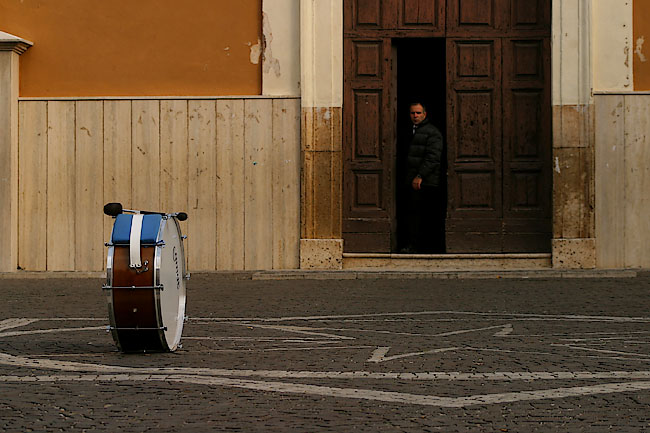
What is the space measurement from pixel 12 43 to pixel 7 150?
4.22ft

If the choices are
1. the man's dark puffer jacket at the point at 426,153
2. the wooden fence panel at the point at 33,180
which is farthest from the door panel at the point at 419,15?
the wooden fence panel at the point at 33,180

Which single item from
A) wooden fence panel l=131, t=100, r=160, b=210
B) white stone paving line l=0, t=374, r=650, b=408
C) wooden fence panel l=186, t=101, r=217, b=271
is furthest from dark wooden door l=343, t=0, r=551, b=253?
white stone paving line l=0, t=374, r=650, b=408

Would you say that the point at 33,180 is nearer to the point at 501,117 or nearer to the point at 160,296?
the point at 501,117

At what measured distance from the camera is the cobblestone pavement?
215 inches

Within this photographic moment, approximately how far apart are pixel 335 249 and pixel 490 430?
10.5m

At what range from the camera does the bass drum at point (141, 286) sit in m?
7.30

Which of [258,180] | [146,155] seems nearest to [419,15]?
[258,180]

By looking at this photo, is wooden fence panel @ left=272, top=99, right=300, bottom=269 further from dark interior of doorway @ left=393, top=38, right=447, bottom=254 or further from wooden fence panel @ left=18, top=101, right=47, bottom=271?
wooden fence panel @ left=18, top=101, right=47, bottom=271

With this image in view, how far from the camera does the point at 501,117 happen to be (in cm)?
1581

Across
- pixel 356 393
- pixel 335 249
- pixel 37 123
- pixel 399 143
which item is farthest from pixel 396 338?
pixel 399 143

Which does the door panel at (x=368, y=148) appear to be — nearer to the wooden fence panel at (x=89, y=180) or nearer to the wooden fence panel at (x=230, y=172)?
the wooden fence panel at (x=230, y=172)

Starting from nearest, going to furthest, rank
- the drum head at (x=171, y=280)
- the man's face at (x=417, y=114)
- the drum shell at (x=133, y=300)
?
1. the drum shell at (x=133, y=300)
2. the drum head at (x=171, y=280)
3. the man's face at (x=417, y=114)

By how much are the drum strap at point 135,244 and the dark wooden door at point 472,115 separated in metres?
8.51

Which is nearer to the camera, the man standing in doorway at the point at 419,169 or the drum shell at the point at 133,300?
the drum shell at the point at 133,300
